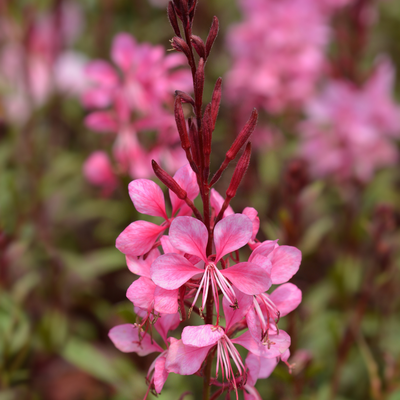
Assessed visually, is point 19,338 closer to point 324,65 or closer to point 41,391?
point 41,391

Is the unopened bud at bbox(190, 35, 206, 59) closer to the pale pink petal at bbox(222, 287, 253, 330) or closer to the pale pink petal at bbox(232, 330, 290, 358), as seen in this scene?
the pale pink petal at bbox(222, 287, 253, 330)

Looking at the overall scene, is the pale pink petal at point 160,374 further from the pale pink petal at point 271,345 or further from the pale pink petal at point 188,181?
the pale pink petal at point 188,181

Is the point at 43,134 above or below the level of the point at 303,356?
Answer: above

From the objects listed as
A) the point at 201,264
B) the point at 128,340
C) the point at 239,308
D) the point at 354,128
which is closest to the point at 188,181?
the point at 201,264

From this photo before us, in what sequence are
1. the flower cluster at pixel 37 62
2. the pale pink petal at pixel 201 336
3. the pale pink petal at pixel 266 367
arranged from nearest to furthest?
the pale pink petal at pixel 201 336 < the pale pink petal at pixel 266 367 < the flower cluster at pixel 37 62

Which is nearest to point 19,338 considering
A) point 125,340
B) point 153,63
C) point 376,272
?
point 125,340

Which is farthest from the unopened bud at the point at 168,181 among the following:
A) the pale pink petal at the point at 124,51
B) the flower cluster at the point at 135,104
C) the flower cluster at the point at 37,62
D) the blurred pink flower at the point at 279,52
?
the blurred pink flower at the point at 279,52

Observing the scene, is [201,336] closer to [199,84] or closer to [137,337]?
[137,337]

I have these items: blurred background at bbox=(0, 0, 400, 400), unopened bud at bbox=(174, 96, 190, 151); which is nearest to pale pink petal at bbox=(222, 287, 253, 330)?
unopened bud at bbox=(174, 96, 190, 151)
